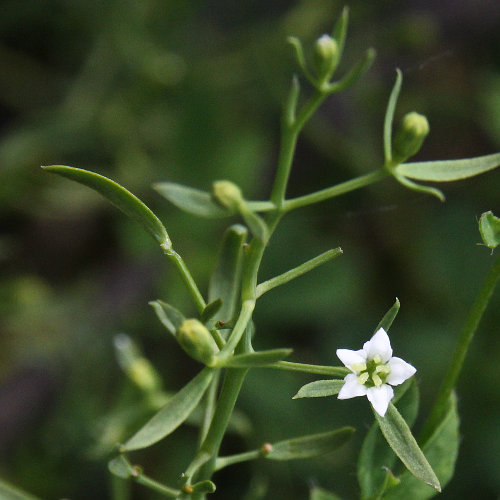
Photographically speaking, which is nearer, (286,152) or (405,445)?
(405,445)

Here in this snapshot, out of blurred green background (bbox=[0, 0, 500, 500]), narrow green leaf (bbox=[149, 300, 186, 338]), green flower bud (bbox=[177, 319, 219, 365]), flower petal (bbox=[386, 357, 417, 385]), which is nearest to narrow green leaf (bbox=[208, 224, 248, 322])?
narrow green leaf (bbox=[149, 300, 186, 338])

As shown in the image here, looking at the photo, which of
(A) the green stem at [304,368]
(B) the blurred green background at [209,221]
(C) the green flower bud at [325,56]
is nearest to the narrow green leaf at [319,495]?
(A) the green stem at [304,368]

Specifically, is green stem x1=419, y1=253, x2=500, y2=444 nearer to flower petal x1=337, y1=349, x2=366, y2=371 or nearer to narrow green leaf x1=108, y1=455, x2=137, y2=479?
flower petal x1=337, y1=349, x2=366, y2=371

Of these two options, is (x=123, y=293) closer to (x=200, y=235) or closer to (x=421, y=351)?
(x=200, y=235)

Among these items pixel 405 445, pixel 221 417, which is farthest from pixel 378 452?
pixel 221 417

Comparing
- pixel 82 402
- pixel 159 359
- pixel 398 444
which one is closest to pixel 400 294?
pixel 159 359

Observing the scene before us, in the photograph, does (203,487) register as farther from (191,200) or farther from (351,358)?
(191,200)

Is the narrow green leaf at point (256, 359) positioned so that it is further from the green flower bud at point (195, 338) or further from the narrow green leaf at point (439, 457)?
the narrow green leaf at point (439, 457)
